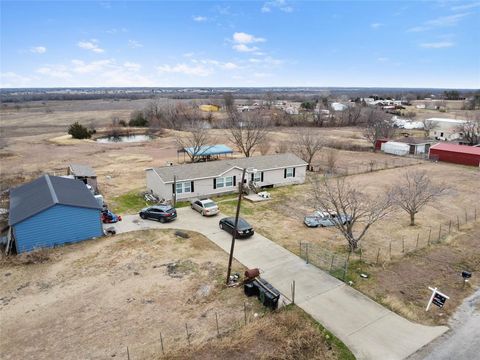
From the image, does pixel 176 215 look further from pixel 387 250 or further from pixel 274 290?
pixel 387 250

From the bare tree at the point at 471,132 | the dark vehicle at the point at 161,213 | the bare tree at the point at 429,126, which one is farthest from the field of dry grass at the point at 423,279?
the bare tree at the point at 429,126

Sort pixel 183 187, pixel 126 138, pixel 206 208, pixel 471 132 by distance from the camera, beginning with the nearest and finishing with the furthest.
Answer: pixel 206 208 → pixel 183 187 → pixel 471 132 → pixel 126 138

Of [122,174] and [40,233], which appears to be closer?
[40,233]

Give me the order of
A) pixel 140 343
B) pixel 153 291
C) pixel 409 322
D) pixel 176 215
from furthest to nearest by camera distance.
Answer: pixel 176 215
pixel 153 291
pixel 409 322
pixel 140 343

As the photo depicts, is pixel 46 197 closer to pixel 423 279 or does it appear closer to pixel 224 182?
pixel 224 182

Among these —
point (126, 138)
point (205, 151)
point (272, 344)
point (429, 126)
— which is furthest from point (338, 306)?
point (126, 138)

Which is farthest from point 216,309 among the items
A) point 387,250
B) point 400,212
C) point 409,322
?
point 400,212

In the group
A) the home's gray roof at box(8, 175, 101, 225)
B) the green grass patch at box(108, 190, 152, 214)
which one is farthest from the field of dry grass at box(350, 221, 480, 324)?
the green grass patch at box(108, 190, 152, 214)
